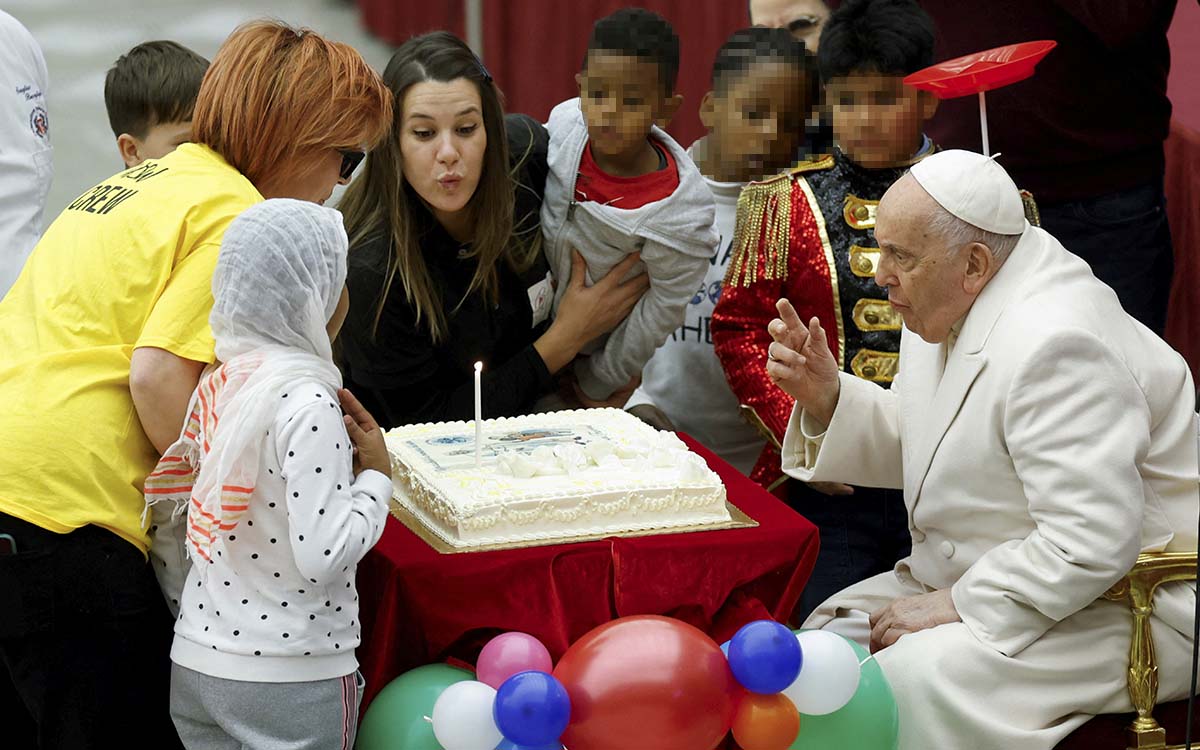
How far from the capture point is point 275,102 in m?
2.69

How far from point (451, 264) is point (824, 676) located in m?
1.50

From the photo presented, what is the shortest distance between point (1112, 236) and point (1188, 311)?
0.79m

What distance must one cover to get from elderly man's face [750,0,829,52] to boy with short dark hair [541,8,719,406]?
672mm

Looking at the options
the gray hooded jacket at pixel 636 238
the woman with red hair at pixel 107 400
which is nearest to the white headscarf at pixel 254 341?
the woman with red hair at pixel 107 400

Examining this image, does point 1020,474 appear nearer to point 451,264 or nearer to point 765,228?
point 765,228

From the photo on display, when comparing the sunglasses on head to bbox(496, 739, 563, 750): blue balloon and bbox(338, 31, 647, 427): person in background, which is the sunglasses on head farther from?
bbox(496, 739, 563, 750): blue balloon

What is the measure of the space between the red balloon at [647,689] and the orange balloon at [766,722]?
0.03 m

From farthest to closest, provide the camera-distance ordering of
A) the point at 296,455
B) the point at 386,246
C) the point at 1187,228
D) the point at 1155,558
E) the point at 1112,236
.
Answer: the point at 1187,228
the point at 1112,236
the point at 386,246
the point at 1155,558
the point at 296,455

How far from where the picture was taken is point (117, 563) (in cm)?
256

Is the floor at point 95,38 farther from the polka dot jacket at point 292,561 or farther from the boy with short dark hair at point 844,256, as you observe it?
the polka dot jacket at point 292,561

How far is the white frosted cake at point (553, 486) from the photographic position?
2.74 meters

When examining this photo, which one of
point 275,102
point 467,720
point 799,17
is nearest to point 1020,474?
point 467,720

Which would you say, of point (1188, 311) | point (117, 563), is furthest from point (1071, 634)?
point (1188, 311)

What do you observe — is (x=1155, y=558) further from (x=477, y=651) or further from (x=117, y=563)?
(x=117, y=563)
